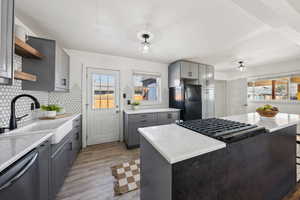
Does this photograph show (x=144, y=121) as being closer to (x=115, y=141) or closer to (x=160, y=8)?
(x=115, y=141)

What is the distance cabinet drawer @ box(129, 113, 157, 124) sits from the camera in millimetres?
2703

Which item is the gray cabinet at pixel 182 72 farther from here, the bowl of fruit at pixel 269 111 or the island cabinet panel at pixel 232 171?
the island cabinet panel at pixel 232 171

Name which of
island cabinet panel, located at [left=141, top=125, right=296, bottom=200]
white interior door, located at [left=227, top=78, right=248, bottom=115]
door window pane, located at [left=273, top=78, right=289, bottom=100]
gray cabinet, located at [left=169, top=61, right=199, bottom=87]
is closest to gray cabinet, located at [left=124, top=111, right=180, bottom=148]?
gray cabinet, located at [left=169, top=61, right=199, bottom=87]

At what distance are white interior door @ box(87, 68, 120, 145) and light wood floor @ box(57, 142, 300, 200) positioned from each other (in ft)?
1.33

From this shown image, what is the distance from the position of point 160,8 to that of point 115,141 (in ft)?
10.2

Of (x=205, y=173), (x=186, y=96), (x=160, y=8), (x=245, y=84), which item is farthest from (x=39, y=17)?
(x=245, y=84)

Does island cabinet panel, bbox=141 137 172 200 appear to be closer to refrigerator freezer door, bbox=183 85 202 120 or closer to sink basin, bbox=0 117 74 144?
sink basin, bbox=0 117 74 144

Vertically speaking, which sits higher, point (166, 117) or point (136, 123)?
point (166, 117)

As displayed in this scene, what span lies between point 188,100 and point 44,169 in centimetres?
321

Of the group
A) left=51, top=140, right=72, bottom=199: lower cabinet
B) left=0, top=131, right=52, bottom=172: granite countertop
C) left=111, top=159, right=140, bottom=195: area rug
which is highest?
left=0, top=131, right=52, bottom=172: granite countertop

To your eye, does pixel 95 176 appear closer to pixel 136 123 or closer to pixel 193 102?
pixel 136 123

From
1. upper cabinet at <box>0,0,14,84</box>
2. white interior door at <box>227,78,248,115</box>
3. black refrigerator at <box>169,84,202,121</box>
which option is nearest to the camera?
upper cabinet at <box>0,0,14,84</box>

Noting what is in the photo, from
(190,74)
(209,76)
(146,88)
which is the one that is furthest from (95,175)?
(209,76)

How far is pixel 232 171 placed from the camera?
35.4 inches
